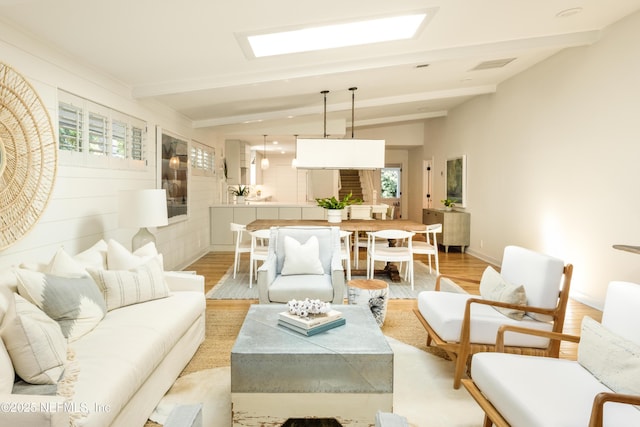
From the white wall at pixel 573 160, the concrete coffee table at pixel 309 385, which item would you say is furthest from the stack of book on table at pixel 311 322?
the white wall at pixel 573 160

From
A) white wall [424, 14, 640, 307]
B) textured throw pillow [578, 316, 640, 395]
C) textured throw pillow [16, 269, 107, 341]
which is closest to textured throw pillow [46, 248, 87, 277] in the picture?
textured throw pillow [16, 269, 107, 341]

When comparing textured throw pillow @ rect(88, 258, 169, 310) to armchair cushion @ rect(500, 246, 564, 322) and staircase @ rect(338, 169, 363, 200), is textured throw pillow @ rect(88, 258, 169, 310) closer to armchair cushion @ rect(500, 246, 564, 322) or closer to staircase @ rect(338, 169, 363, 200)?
armchair cushion @ rect(500, 246, 564, 322)

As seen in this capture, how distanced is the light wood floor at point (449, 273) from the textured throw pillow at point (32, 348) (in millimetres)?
2487

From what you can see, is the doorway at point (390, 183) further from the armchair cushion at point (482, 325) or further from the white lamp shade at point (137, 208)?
the armchair cushion at point (482, 325)

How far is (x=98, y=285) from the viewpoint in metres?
2.71

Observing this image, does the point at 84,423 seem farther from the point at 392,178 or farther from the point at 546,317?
the point at 392,178

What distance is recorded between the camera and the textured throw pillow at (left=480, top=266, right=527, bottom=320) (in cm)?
271

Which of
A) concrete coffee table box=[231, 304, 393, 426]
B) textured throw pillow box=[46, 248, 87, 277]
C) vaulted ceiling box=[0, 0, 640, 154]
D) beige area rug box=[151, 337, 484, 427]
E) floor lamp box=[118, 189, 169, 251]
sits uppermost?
vaulted ceiling box=[0, 0, 640, 154]

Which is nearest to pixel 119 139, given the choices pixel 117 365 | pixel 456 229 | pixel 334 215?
pixel 334 215

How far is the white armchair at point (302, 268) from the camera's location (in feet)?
11.8

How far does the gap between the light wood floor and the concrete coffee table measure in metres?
1.89

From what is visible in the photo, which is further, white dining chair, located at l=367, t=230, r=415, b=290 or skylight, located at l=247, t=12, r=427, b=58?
white dining chair, located at l=367, t=230, r=415, b=290

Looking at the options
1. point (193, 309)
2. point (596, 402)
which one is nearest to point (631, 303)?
point (596, 402)

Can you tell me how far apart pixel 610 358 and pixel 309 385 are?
1.44 m
